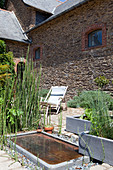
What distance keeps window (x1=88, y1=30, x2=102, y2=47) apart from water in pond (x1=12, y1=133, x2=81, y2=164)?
4962 millimetres

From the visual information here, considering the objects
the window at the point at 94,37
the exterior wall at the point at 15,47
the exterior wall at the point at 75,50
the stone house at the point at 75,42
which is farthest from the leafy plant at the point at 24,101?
the exterior wall at the point at 15,47

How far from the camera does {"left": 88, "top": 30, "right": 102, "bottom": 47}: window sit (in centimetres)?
649

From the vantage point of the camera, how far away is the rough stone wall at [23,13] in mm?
9742

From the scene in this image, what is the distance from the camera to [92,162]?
6.02 ft

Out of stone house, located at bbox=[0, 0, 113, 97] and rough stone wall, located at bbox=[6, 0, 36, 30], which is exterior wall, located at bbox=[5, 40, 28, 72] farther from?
rough stone wall, located at bbox=[6, 0, 36, 30]

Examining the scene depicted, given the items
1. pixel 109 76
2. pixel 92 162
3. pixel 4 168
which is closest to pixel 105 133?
pixel 92 162

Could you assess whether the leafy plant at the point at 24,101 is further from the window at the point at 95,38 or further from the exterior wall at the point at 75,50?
the window at the point at 95,38

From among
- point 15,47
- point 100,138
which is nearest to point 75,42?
point 15,47

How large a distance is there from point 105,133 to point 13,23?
10273 mm

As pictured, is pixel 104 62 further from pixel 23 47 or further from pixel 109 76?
pixel 23 47

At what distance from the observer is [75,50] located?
23.7ft

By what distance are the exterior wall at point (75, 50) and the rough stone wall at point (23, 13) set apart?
1017 millimetres

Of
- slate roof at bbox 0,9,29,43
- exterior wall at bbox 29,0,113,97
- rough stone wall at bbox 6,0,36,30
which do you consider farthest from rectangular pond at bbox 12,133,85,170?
rough stone wall at bbox 6,0,36,30

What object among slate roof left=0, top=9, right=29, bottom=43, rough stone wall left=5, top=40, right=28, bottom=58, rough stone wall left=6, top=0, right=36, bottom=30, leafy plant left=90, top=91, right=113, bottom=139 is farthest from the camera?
rough stone wall left=6, top=0, right=36, bottom=30
